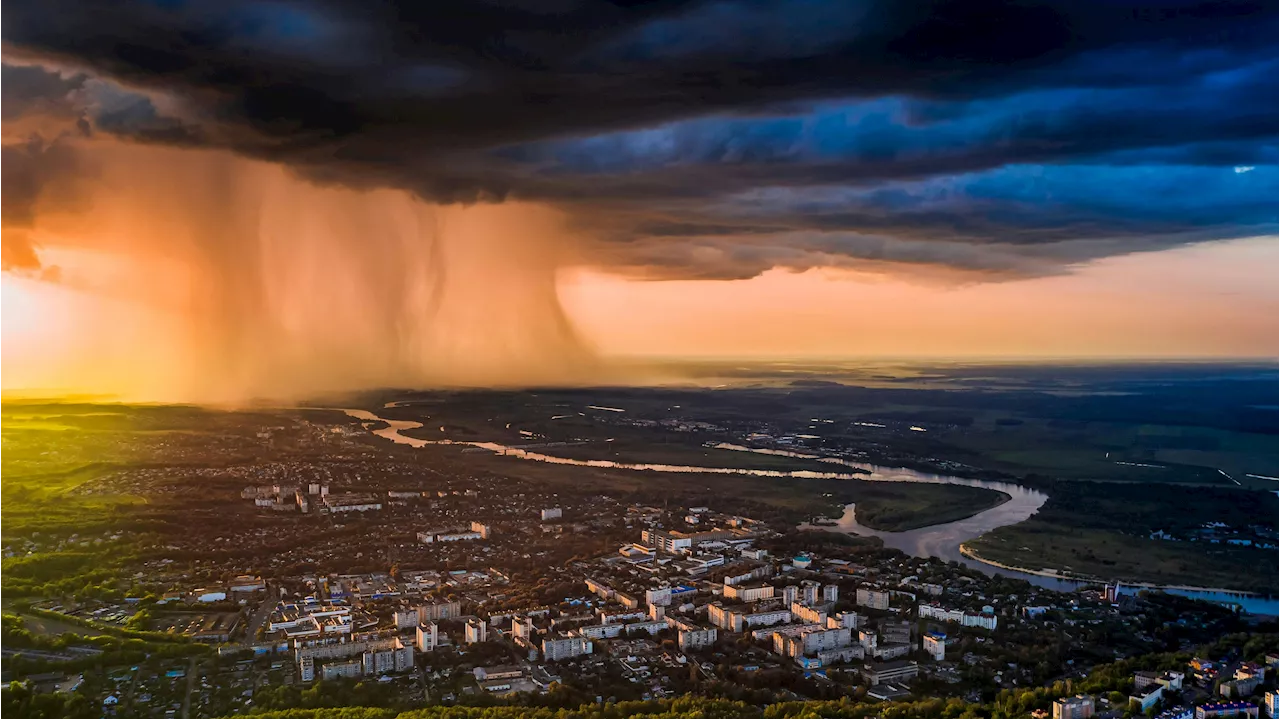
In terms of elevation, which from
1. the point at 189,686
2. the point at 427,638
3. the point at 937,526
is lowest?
the point at 937,526

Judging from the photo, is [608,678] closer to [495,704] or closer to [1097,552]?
[495,704]

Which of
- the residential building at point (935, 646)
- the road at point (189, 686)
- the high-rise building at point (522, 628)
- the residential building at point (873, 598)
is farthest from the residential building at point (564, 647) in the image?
the residential building at point (873, 598)

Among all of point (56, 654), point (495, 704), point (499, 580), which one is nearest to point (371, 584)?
point (499, 580)

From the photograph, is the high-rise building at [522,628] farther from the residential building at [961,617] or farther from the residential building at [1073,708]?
the residential building at [1073,708]

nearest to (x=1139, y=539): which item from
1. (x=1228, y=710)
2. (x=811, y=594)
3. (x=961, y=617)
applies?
(x=961, y=617)

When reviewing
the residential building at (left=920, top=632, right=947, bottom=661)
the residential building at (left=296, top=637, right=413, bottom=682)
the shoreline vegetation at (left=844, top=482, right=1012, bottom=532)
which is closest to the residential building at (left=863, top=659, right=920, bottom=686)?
the residential building at (left=920, top=632, right=947, bottom=661)

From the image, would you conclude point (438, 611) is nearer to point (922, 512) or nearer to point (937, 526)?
point (937, 526)

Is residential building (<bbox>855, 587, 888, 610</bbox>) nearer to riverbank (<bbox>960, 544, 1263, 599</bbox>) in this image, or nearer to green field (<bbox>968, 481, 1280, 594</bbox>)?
riverbank (<bbox>960, 544, 1263, 599</bbox>)

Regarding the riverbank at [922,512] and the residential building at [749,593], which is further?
the riverbank at [922,512]

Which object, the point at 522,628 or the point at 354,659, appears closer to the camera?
the point at 354,659
